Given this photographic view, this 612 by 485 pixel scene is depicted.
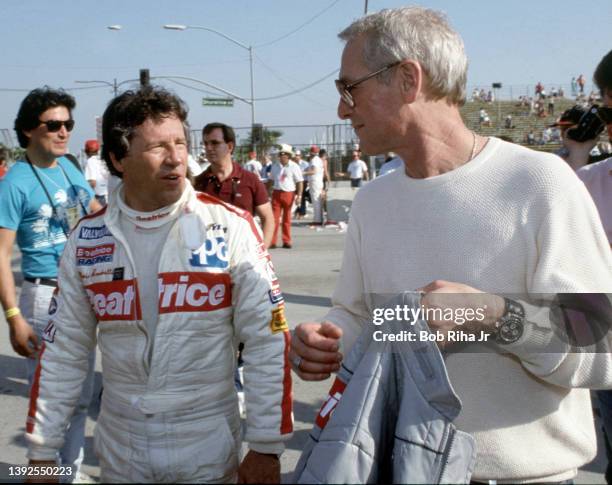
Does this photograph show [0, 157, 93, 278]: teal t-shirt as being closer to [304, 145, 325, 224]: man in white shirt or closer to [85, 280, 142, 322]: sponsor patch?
[85, 280, 142, 322]: sponsor patch

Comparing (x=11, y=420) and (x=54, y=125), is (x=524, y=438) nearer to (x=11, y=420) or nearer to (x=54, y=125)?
(x=54, y=125)

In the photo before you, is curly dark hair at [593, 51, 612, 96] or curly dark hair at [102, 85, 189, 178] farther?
curly dark hair at [593, 51, 612, 96]

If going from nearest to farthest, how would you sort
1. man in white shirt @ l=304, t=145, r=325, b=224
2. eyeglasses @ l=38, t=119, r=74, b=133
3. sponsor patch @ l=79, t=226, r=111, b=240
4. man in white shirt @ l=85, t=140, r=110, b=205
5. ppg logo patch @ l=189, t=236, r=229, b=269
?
ppg logo patch @ l=189, t=236, r=229, b=269 → sponsor patch @ l=79, t=226, r=111, b=240 → eyeglasses @ l=38, t=119, r=74, b=133 → man in white shirt @ l=85, t=140, r=110, b=205 → man in white shirt @ l=304, t=145, r=325, b=224

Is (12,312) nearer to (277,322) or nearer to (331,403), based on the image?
(277,322)

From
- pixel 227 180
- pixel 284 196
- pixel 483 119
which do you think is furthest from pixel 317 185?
pixel 483 119

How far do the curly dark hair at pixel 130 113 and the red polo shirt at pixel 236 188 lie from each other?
10.1 feet

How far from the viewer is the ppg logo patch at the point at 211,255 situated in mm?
2268

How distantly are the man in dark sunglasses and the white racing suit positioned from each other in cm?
110

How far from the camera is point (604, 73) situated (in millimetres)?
2973

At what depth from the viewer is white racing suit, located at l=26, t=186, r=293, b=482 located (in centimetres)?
223

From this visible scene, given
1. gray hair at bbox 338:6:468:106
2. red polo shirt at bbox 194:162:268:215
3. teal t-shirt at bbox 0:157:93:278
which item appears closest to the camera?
gray hair at bbox 338:6:468:106

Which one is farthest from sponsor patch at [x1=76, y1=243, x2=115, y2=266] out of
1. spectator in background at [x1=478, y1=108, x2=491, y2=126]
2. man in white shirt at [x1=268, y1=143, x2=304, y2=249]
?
spectator in background at [x1=478, y1=108, x2=491, y2=126]

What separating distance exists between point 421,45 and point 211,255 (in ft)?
3.17

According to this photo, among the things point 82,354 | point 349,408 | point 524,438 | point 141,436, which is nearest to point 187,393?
point 141,436
